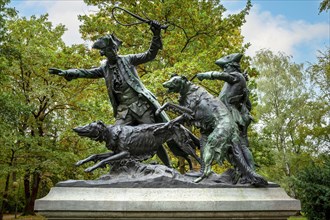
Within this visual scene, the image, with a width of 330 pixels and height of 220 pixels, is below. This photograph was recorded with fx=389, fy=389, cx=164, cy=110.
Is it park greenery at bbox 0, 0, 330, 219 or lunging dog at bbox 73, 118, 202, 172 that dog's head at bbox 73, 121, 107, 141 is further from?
park greenery at bbox 0, 0, 330, 219

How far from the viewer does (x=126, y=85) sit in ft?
22.1

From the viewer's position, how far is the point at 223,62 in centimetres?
673

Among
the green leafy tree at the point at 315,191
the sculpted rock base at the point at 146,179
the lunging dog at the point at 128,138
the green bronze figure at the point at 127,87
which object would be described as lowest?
the green leafy tree at the point at 315,191

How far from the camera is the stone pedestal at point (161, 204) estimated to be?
5.39 metres

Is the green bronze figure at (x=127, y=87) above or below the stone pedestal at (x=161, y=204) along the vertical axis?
above

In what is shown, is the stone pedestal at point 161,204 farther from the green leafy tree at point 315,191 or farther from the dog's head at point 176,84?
the green leafy tree at point 315,191

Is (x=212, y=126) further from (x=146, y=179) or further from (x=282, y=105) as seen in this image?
(x=282, y=105)

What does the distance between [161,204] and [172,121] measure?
57.5 inches

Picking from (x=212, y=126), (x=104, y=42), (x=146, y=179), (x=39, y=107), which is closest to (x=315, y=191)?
(x=212, y=126)

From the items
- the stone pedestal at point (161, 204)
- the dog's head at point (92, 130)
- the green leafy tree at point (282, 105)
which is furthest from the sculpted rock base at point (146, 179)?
the green leafy tree at point (282, 105)

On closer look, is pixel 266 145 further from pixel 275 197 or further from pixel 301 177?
pixel 275 197

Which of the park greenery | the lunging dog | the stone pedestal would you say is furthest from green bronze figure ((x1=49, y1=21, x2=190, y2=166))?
the park greenery

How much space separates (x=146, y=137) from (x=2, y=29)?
1041 cm

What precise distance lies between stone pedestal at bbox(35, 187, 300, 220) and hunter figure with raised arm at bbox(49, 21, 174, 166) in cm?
136
